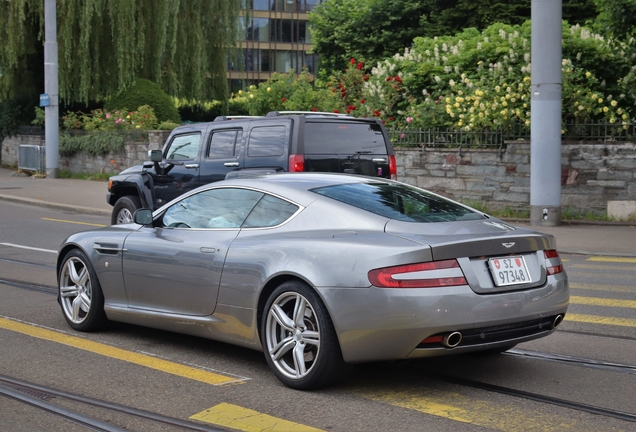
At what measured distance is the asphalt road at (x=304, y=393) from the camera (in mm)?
5121

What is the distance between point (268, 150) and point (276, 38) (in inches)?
2694

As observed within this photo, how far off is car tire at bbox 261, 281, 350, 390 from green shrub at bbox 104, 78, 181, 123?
26390 mm

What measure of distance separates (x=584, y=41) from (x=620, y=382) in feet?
53.5

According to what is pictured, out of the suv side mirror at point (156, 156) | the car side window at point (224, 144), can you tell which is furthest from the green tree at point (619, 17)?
the suv side mirror at point (156, 156)

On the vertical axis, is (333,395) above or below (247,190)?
below

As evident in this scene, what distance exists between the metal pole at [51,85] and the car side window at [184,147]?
1584 centimetres

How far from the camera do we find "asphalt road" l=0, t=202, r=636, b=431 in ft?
16.8

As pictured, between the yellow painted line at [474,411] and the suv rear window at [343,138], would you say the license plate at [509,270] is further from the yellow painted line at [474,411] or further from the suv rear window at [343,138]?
the suv rear window at [343,138]

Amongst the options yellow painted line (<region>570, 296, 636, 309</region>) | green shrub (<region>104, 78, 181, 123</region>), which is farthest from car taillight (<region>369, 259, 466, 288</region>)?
green shrub (<region>104, 78, 181, 123</region>)

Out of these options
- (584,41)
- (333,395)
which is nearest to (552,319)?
(333,395)

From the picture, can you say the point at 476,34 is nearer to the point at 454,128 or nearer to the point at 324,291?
the point at 454,128

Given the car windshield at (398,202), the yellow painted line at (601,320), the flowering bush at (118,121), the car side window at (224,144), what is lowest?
the yellow painted line at (601,320)

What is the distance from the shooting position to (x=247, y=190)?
6.79 m

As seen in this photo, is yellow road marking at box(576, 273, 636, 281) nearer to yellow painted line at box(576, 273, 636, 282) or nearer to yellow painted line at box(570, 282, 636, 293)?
yellow painted line at box(576, 273, 636, 282)
